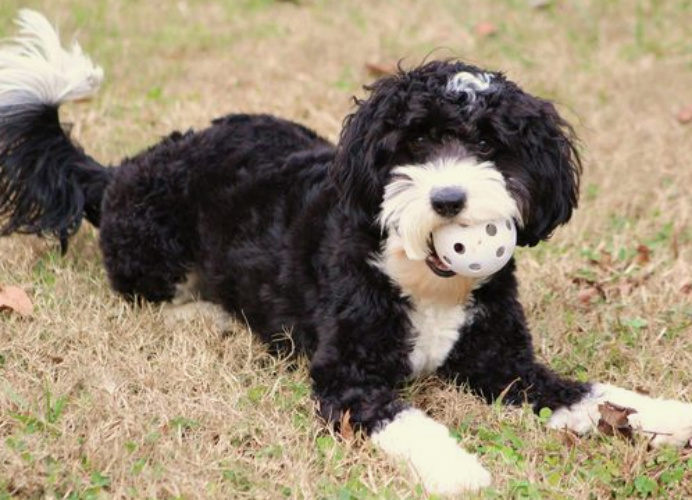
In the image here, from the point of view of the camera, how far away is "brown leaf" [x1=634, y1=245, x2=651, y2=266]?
5249mm

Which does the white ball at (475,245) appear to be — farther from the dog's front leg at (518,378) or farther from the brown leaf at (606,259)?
the brown leaf at (606,259)

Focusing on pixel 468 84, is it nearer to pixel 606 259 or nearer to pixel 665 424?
pixel 665 424

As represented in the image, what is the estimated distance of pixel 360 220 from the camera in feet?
11.9

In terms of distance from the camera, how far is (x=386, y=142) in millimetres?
3453

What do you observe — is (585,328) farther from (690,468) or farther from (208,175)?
(208,175)

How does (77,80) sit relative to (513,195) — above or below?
below

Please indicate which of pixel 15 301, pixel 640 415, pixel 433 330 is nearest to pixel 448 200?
pixel 433 330

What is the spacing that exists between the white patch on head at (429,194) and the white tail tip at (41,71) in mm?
2135

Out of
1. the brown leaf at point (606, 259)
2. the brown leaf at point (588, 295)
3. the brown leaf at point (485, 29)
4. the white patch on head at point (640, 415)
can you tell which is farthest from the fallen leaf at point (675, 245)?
the brown leaf at point (485, 29)

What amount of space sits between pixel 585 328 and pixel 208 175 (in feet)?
5.85

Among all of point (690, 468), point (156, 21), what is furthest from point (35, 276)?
point (156, 21)

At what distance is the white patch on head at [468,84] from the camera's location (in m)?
3.42

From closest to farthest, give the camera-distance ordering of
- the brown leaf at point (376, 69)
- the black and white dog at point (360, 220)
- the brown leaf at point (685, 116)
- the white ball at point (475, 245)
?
1. the white ball at point (475, 245)
2. the black and white dog at point (360, 220)
3. the brown leaf at point (685, 116)
4. the brown leaf at point (376, 69)

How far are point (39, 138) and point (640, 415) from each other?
9.84 ft
